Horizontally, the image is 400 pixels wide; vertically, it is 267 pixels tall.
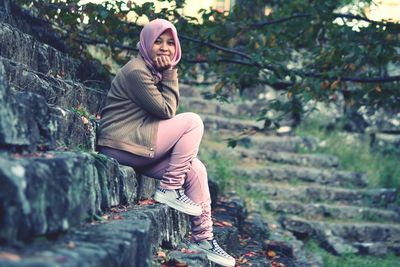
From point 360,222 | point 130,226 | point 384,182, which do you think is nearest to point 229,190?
point 360,222

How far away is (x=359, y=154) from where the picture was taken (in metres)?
11.3

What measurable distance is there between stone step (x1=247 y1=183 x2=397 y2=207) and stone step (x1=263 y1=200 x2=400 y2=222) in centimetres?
26

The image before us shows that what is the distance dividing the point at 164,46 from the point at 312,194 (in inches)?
223

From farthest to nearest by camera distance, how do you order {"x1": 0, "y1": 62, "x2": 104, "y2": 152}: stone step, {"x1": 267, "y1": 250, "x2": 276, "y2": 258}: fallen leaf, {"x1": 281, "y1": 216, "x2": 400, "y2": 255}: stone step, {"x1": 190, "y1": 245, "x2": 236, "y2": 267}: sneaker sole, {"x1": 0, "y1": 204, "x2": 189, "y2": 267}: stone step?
{"x1": 281, "y1": 216, "x2": 400, "y2": 255}: stone step → {"x1": 267, "y1": 250, "x2": 276, "y2": 258}: fallen leaf → {"x1": 190, "y1": 245, "x2": 236, "y2": 267}: sneaker sole → {"x1": 0, "y1": 62, "x2": 104, "y2": 152}: stone step → {"x1": 0, "y1": 204, "x2": 189, "y2": 267}: stone step

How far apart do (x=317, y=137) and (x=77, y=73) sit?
648cm

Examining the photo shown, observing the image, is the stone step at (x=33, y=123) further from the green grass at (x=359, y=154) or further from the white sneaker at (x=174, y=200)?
the green grass at (x=359, y=154)

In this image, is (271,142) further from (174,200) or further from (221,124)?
(174,200)

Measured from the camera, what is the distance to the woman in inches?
161

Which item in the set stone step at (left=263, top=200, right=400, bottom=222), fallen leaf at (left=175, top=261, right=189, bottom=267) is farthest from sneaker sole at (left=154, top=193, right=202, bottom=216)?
stone step at (left=263, top=200, right=400, bottom=222)

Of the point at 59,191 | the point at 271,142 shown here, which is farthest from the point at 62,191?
the point at 271,142

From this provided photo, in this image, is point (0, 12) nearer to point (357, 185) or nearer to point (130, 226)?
point (130, 226)

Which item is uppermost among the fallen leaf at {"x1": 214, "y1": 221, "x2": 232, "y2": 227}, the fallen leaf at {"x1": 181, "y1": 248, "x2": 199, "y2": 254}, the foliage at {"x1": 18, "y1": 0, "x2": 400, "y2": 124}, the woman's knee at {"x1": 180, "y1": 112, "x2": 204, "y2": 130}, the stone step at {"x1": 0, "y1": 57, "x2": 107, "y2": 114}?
the foliage at {"x1": 18, "y1": 0, "x2": 400, "y2": 124}

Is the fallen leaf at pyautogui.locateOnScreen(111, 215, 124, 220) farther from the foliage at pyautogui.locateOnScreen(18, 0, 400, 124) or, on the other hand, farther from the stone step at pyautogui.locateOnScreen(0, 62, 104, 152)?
the foliage at pyautogui.locateOnScreen(18, 0, 400, 124)

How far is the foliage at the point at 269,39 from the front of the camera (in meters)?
6.07
